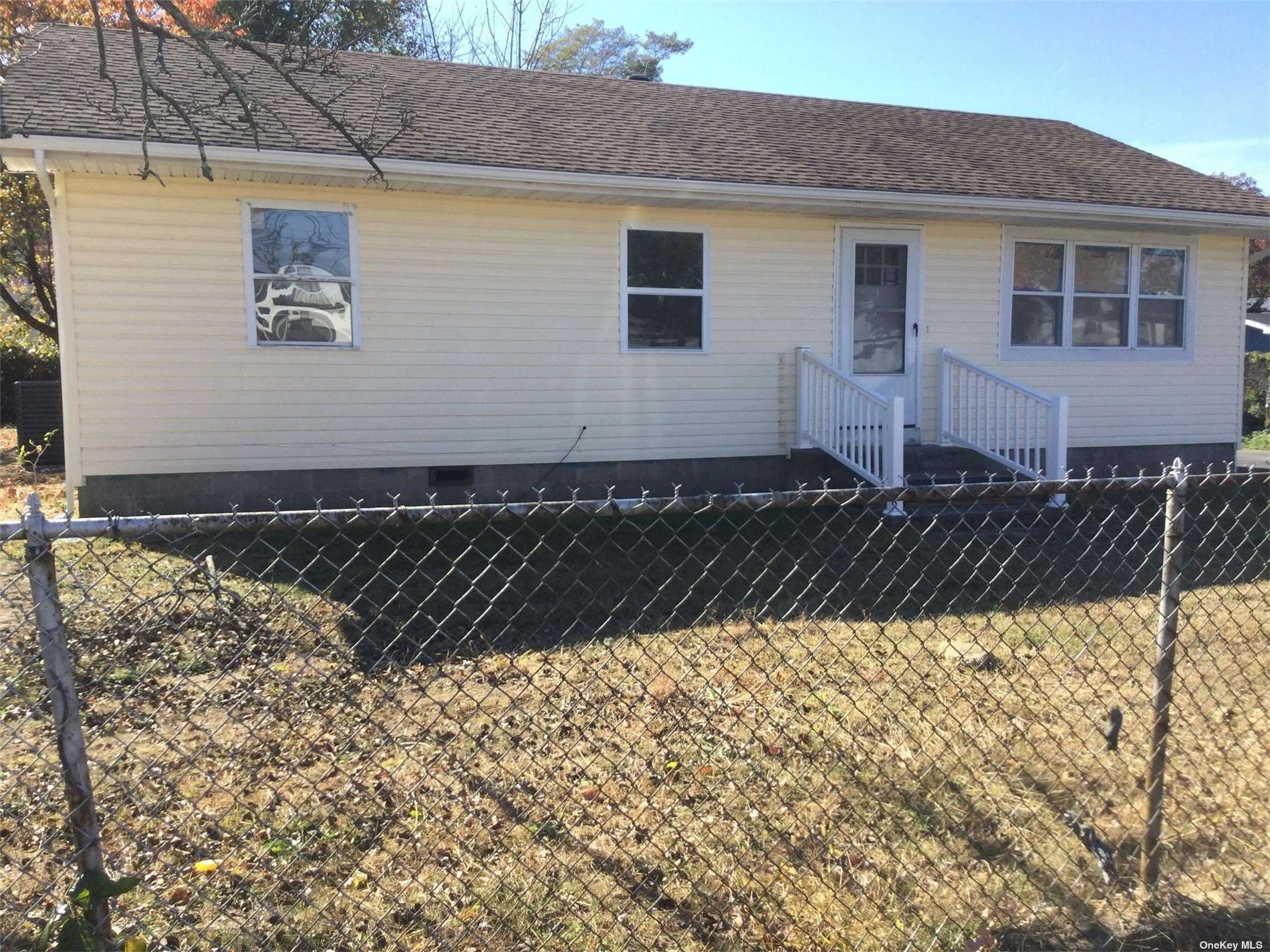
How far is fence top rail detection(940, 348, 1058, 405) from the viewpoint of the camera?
1019 centimetres

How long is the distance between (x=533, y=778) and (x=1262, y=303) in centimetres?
4141

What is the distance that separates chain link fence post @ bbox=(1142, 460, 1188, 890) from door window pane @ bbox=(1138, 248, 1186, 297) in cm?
1061

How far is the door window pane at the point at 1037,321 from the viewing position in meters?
11.9

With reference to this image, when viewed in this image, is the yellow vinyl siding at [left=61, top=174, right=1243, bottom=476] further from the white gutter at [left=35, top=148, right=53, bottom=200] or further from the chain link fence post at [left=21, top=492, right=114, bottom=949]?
the chain link fence post at [left=21, top=492, right=114, bottom=949]

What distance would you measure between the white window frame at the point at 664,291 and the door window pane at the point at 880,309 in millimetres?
1904

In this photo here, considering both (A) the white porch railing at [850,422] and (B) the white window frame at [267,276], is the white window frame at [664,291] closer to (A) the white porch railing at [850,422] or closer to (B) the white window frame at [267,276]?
(A) the white porch railing at [850,422]

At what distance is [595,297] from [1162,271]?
761 centimetres

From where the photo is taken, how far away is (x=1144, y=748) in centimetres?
416

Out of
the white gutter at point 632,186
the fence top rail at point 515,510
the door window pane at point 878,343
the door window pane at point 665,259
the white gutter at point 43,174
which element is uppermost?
the white gutter at point 632,186

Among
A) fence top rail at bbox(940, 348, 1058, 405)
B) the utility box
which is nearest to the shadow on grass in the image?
fence top rail at bbox(940, 348, 1058, 405)

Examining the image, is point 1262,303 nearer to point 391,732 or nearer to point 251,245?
point 251,245

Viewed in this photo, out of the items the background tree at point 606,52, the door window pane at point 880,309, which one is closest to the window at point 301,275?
the door window pane at point 880,309

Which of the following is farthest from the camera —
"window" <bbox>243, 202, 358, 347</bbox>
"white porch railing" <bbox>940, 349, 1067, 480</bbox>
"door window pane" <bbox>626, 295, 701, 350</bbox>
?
"door window pane" <bbox>626, 295, 701, 350</bbox>

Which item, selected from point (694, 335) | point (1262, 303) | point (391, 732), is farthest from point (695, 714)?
point (1262, 303)
